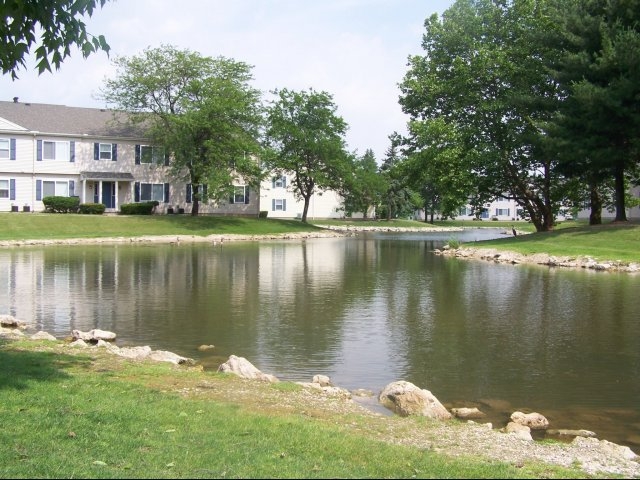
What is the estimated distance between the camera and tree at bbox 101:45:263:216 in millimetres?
54281

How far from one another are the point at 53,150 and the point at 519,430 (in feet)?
174

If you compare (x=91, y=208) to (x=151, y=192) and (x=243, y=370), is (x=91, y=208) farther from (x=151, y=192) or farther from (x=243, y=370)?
(x=243, y=370)

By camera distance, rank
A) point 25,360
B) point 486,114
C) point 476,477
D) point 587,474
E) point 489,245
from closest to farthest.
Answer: point 476,477 < point 587,474 < point 25,360 < point 489,245 < point 486,114

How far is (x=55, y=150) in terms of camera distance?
5416 centimetres

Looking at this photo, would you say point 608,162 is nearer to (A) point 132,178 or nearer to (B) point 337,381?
(B) point 337,381

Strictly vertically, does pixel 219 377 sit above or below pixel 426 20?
below

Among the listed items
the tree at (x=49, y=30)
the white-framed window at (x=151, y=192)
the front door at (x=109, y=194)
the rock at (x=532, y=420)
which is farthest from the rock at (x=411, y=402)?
the white-framed window at (x=151, y=192)

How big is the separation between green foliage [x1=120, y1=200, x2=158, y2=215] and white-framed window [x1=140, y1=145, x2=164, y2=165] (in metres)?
4.08

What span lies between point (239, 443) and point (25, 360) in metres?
5.23

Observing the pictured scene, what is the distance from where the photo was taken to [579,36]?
37.7 meters

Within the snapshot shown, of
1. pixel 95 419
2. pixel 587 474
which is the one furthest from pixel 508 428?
pixel 95 419

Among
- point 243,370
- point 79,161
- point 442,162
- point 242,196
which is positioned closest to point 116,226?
point 79,161

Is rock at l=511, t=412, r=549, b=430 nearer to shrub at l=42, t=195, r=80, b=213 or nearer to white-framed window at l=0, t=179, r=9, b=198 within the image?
shrub at l=42, t=195, r=80, b=213

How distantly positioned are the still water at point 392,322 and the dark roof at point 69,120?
27593 millimetres
